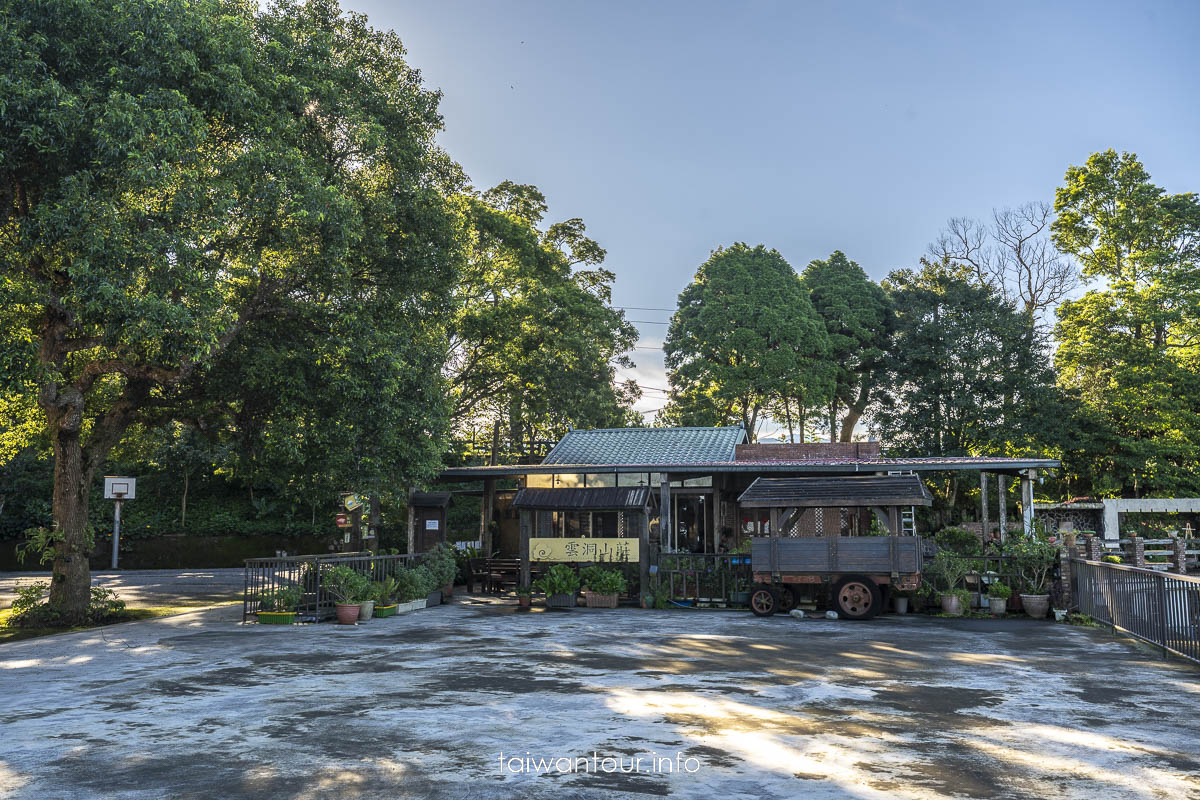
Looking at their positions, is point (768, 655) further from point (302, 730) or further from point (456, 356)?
point (456, 356)

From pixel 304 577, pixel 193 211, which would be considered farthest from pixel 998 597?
pixel 193 211

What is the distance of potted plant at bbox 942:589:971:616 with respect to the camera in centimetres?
1689

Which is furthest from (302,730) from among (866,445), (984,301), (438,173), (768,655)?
(984,301)

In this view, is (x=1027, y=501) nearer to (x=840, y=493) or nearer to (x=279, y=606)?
(x=840, y=493)

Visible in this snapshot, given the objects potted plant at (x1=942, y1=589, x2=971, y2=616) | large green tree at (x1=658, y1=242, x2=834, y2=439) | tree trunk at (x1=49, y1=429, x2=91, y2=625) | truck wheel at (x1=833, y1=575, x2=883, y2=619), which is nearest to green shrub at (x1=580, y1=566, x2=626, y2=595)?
truck wheel at (x1=833, y1=575, x2=883, y2=619)

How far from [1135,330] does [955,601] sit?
2420 centimetres

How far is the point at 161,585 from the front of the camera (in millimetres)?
26172

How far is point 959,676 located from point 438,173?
16433mm

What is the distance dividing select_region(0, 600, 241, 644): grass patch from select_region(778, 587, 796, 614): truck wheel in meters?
13.2

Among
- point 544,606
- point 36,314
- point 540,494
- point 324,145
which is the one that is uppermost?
point 324,145

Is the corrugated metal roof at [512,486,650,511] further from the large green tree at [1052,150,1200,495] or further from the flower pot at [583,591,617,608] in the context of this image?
the large green tree at [1052,150,1200,495]

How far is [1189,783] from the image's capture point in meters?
5.60

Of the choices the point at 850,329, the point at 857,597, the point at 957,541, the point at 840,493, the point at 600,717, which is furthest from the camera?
the point at 850,329

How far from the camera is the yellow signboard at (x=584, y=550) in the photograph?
19672 millimetres
